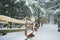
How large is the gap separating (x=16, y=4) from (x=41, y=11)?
3536 mm

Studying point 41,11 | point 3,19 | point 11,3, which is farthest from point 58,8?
point 3,19

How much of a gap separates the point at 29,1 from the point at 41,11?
1449 millimetres

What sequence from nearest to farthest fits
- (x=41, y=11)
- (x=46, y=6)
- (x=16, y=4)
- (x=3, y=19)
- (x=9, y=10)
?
(x=3, y=19), (x=9, y=10), (x=16, y=4), (x=46, y=6), (x=41, y=11)

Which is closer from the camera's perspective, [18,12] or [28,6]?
[18,12]

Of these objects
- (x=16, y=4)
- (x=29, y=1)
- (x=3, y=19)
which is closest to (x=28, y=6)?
(x=29, y=1)

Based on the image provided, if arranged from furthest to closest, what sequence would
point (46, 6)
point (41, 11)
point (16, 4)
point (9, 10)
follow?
point (41, 11) → point (46, 6) → point (16, 4) → point (9, 10)

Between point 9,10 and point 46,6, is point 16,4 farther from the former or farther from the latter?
point 46,6

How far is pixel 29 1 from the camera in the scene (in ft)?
61.6

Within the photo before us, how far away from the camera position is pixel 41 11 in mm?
18859

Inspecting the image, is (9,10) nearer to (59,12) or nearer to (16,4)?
(16,4)

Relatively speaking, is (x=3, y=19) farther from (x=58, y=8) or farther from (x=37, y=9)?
(x=37, y=9)

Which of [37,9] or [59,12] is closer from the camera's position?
[59,12]

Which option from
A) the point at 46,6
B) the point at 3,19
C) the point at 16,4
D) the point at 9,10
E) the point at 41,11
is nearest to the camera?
the point at 3,19

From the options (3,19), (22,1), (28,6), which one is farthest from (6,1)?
(3,19)
